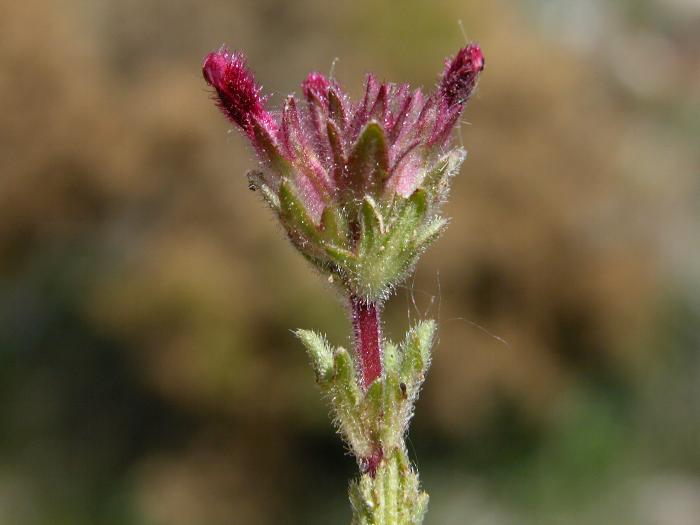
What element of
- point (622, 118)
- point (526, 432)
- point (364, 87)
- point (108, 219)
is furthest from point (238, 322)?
point (364, 87)

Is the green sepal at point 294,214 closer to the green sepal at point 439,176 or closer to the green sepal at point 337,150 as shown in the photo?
the green sepal at point 337,150

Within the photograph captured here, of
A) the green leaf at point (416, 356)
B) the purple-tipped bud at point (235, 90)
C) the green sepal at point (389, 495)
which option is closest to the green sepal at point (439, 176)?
the green leaf at point (416, 356)

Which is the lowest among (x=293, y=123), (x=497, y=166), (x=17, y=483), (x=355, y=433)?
(x=355, y=433)

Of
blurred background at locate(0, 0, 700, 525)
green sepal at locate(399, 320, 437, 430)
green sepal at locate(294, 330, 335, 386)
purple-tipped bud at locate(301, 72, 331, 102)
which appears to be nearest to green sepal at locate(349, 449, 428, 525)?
green sepal at locate(399, 320, 437, 430)

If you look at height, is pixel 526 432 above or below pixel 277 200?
above

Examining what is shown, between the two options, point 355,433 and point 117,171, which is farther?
point 117,171

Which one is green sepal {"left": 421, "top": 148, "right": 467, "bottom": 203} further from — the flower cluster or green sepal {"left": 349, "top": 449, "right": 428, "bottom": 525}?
green sepal {"left": 349, "top": 449, "right": 428, "bottom": 525}

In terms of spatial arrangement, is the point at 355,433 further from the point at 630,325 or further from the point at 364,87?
the point at 630,325

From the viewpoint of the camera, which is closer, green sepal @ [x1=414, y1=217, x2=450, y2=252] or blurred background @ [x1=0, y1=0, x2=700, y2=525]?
green sepal @ [x1=414, y1=217, x2=450, y2=252]

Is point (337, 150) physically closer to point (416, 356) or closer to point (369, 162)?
point (369, 162)
